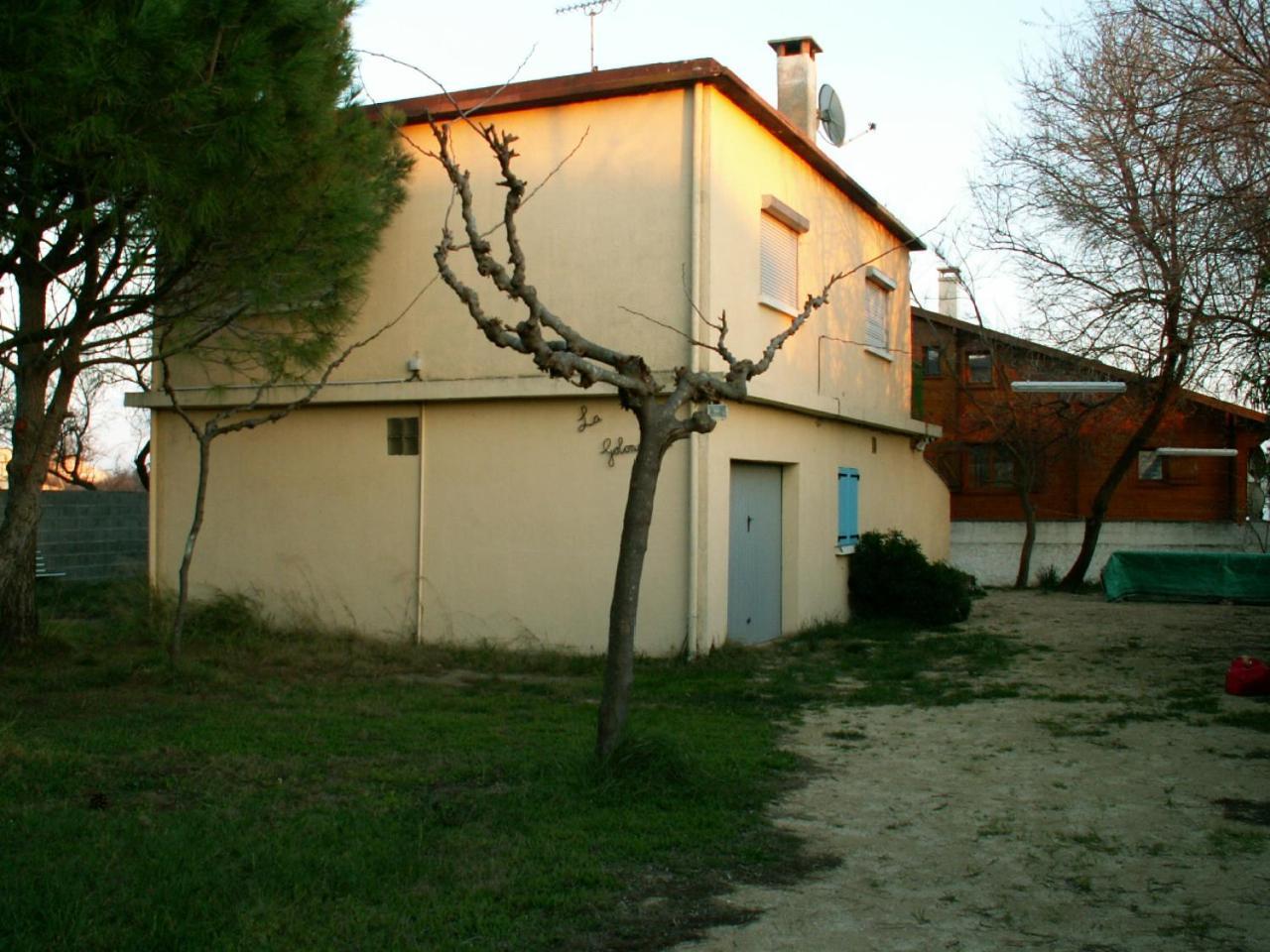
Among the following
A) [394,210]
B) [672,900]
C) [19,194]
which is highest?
[394,210]

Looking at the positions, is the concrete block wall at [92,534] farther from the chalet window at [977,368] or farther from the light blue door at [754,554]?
the chalet window at [977,368]

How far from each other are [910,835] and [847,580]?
10.5 m

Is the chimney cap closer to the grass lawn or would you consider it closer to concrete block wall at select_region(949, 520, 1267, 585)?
the grass lawn

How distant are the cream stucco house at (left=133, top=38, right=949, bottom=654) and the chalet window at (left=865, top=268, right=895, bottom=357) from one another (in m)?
2.50

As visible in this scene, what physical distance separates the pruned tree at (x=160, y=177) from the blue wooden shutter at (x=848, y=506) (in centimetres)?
752

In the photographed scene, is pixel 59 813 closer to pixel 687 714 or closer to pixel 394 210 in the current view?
pixel 687 714

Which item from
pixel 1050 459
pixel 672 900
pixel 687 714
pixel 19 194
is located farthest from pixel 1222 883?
pixel 1050 459

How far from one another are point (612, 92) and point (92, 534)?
1329cm

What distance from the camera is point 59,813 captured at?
6.07 metres

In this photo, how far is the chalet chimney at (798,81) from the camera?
16.0m

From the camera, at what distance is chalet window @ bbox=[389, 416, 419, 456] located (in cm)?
1347

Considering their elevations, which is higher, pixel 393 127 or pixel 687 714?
pixel 393 127

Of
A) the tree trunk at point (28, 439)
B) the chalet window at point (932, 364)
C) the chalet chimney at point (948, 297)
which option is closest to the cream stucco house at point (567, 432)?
the tree trunk at point (28, 439)

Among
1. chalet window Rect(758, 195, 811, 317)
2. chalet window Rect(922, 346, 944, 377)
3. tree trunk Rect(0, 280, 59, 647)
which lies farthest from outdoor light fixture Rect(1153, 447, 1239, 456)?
tree trunk Rect(0, 280, 59, 647)
